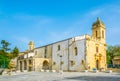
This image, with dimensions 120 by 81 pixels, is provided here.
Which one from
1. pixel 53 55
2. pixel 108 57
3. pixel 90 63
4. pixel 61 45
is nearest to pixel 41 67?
pixel 53 55

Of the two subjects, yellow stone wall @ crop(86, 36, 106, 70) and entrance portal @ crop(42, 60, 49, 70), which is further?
entrance portal @ crop(42, 60, 49, 70)

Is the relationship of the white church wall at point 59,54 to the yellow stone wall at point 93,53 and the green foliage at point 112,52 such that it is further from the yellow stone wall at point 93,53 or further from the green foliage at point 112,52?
the green foliage at point 112,52

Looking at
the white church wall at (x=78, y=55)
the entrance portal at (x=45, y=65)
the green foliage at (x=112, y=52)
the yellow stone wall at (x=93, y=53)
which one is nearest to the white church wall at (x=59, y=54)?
the white church wall at (x=78, y=55)

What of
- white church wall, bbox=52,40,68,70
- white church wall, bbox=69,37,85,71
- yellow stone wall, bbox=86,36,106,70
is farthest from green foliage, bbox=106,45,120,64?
white church wall, bbox=69,37,85,71

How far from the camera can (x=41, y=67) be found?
187 feet

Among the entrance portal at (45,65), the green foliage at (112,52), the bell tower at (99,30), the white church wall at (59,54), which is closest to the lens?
the bell tower at (99,30)

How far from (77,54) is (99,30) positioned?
27.0 ft

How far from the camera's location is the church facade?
46.2 meters

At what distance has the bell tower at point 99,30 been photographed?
5044 cm

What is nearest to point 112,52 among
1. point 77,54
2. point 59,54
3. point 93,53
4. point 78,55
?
point 59,54

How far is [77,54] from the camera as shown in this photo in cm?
4769

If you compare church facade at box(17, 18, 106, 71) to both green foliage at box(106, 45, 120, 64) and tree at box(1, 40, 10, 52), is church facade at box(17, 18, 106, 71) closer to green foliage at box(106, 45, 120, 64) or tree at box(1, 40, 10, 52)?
tree at box(1, 40, 10, 52)

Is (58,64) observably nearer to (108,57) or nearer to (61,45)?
(61,45)

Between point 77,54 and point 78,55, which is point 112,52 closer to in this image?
point 77,54
